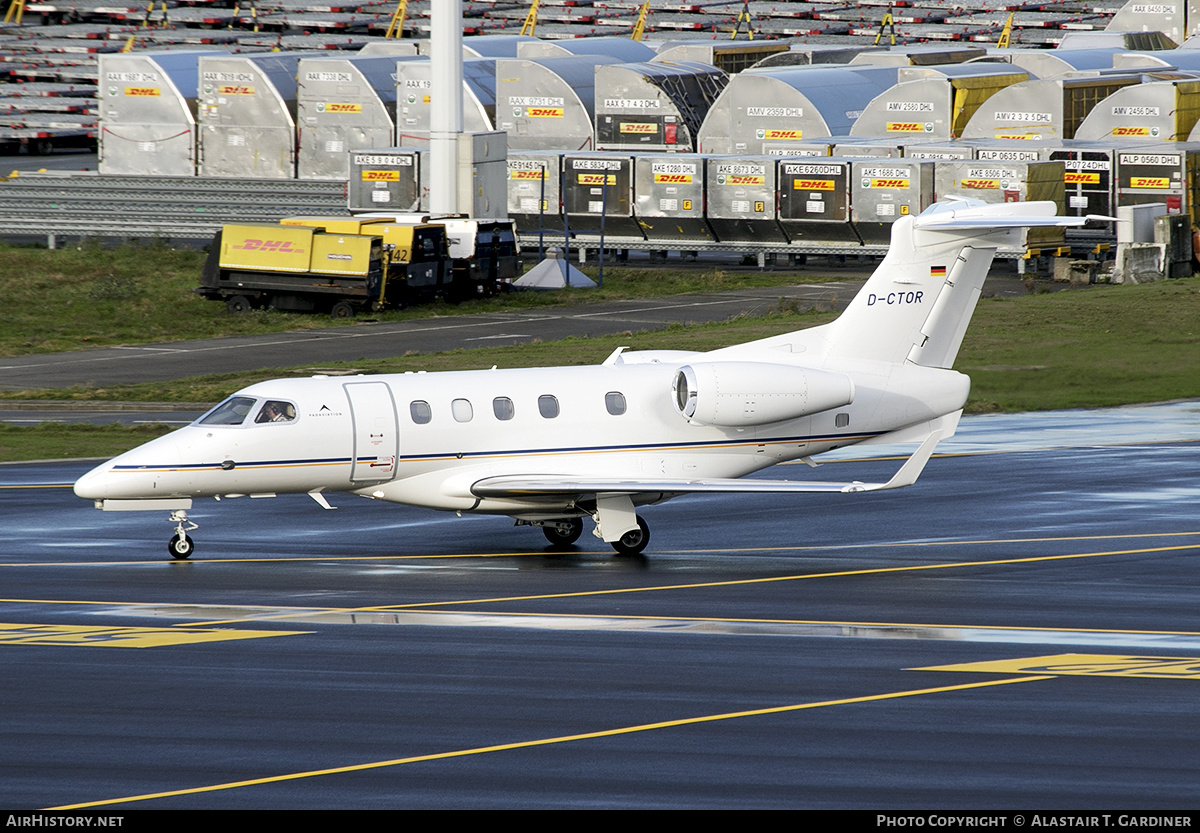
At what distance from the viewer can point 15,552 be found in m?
26.5

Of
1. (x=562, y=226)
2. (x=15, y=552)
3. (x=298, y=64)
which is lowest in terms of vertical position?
(x=15, y=552)

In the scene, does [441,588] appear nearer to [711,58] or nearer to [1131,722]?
[1131,722]

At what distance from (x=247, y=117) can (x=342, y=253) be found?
2069 cm

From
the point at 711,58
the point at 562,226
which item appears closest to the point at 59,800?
the point at 562,226

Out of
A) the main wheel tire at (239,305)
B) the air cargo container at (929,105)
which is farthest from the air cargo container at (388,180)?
the air cargo container at (929,105)

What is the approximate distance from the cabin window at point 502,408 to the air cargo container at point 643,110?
45.9 meters

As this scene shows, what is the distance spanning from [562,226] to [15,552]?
42.9 meters

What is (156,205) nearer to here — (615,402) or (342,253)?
(342,253)

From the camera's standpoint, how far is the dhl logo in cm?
5431

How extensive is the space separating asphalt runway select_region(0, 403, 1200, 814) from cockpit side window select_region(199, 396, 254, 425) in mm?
2203

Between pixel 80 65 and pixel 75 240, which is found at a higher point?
pixel 80 65

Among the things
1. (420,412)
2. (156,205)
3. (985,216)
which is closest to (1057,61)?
(156,205)
